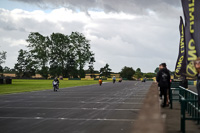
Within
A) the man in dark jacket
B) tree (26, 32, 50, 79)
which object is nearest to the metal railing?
the man in dark jacket

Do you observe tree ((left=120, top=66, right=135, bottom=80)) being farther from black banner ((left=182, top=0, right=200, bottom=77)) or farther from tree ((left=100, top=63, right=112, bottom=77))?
black banner ((left=182, top=0, right=200, bottom=77))

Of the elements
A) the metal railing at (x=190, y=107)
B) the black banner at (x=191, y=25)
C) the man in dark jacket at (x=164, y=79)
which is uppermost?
the black banner at (x=191, y=25)

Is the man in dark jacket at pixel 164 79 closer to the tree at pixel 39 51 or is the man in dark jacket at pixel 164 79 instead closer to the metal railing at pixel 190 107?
the metal railing at pixel 190 107

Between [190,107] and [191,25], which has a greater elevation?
[191,25]

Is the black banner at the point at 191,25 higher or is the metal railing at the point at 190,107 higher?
the black banner at the point at 191,25

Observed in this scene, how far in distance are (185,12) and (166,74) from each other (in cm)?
420

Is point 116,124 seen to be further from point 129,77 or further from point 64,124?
point 129,77

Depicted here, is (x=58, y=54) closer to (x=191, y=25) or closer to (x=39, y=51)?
(x=39, y=51)

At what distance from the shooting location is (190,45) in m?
8.50

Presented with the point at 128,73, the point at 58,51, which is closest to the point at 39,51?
the point at 58,51

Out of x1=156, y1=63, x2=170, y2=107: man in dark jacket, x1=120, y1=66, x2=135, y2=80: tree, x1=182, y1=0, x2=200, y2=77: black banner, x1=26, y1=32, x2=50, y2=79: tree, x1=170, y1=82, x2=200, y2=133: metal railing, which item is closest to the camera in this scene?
x1=170, y1=82, x2=200, y2=133: metal railing

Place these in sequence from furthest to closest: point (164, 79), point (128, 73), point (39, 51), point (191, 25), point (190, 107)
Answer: point (128, 73)
point (39, 51)
point (164, 79)
point (190, 107)
point (191, 25)

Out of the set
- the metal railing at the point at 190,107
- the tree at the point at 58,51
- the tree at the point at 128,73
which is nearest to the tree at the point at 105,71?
the tree at the point at 128,73

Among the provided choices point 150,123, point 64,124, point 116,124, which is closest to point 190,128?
point 116,124
